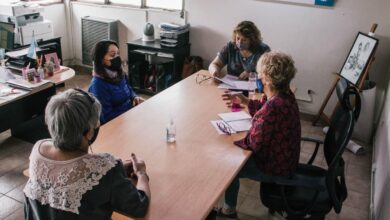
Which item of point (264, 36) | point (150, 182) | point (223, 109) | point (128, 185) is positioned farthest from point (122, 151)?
point (264, 36)

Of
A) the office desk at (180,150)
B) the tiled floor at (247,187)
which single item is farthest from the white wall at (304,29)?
the office desk at (180,150)

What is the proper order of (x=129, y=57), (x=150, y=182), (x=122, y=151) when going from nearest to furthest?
(x=150, y=182), (x=122, y=151), (x=129, y=57)

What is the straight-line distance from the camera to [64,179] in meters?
1.35

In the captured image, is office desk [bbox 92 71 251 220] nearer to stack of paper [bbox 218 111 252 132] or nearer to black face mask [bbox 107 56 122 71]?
stack of paper [bbox 218 111 252 132]

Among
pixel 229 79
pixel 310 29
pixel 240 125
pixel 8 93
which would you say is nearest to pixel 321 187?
pixel 240 125

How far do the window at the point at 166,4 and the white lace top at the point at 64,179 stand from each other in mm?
3721

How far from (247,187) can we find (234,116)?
2.60 ft

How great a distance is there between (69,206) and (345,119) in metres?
1.51

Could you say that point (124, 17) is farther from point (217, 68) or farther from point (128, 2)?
point (217, 68)

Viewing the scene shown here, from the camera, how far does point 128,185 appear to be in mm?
1460

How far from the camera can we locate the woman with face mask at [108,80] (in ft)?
8.81

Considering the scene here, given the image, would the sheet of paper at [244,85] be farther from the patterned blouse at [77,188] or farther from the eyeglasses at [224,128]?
the patterned blouse at [77,188]

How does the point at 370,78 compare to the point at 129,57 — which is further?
the point at 129,57

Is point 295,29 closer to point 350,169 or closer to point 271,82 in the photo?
point 350,169
